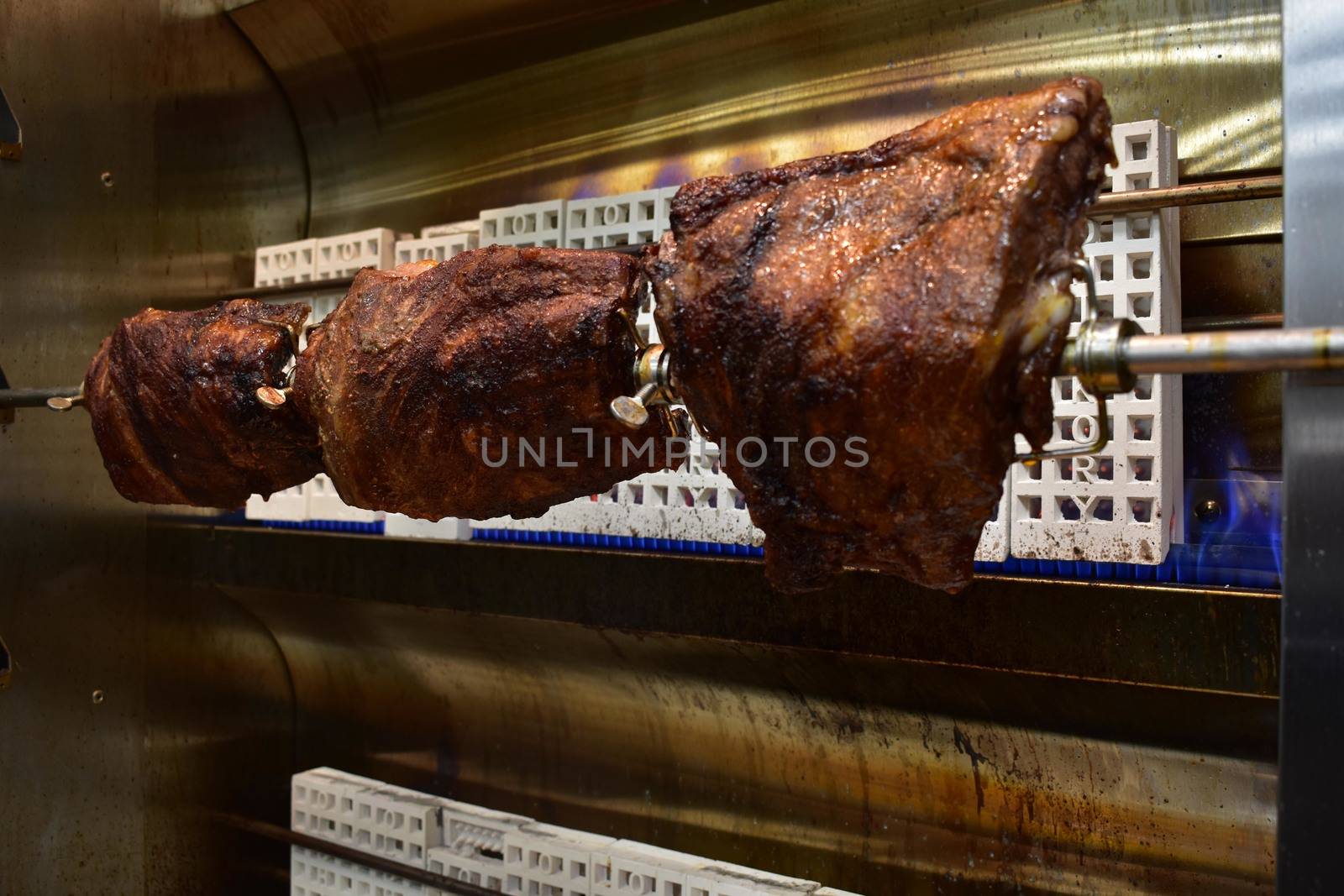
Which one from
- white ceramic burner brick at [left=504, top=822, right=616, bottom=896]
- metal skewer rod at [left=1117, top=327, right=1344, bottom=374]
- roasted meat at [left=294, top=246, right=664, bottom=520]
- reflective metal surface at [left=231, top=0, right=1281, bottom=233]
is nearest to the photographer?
metal skewer rod at [left=1117, top=327, right=1344, bottom=374]

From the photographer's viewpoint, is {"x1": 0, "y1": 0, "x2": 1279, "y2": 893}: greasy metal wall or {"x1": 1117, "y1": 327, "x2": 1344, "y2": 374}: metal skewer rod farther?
{"x1": 0, "y1": 0, "x2": 1279, "y2": 893}: greasy metal wall

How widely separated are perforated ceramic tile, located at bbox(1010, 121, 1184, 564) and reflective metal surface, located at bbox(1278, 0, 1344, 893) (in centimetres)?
69

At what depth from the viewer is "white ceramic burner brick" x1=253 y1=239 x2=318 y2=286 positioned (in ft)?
8.71

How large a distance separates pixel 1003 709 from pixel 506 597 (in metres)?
1.10

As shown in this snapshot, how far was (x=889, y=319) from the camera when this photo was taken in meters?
0.98

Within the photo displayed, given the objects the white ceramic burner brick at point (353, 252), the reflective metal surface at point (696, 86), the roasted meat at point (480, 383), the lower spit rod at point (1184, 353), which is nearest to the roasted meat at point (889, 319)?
the lower spit rod at point (1184, 353)

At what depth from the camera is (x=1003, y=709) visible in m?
1.87

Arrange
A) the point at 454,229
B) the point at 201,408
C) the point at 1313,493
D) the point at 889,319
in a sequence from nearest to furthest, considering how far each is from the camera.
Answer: the point at 1313,493 → the point at 889,319 → the point at 201,408 → the point at 454,229

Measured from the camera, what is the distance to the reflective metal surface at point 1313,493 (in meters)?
0.82

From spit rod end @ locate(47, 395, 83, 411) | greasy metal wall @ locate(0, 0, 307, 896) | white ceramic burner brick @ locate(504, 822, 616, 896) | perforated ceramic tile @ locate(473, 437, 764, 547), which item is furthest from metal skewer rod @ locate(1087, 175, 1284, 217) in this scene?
greasy metal wall @ locate(0, 0, 307, 896)

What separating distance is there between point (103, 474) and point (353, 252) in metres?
0.79

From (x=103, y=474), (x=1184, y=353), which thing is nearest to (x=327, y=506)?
(x=103, y=474)

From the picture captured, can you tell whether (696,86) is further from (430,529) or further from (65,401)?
(65,401)

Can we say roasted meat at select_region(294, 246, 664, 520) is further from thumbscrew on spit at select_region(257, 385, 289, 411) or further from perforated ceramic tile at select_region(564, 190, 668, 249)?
perforated ceramic tile at select_region(564, 190, 668, 249)
